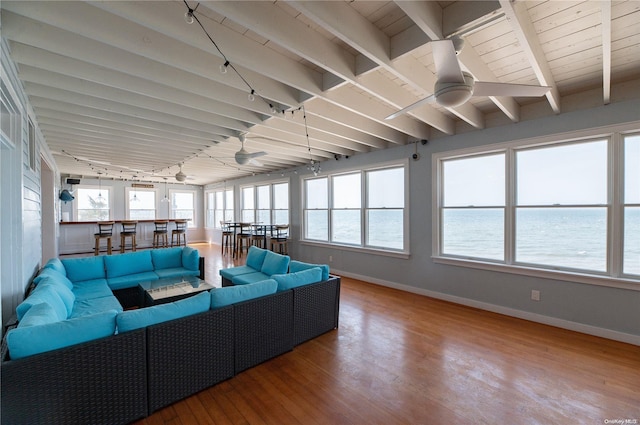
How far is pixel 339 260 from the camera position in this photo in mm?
6168

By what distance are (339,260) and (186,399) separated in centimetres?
435

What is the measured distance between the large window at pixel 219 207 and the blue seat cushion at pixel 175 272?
20.1 ft

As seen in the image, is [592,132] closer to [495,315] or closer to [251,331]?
[495,315]

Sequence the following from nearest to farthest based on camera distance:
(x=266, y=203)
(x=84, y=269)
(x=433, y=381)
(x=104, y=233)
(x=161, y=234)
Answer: (x=433, y=381) < (x=84, y=269) < (x=104, y=233) < (x=266, y=203) < (x=161, y=234)

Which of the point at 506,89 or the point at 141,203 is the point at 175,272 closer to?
the point at 506,89

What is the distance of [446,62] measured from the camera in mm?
1735

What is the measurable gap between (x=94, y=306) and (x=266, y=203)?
6033mm

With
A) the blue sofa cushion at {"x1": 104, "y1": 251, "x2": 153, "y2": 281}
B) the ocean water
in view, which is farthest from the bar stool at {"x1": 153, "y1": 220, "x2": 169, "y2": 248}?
the ocean water

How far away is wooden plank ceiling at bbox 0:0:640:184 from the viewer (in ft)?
6.05

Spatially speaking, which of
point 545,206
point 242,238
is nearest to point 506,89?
point 545,206

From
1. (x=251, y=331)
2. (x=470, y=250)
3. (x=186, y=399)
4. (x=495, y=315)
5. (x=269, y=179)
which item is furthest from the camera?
(x=269, y=179)

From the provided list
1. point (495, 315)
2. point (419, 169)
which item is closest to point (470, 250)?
point (495, 315)

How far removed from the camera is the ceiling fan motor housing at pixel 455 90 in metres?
1.86

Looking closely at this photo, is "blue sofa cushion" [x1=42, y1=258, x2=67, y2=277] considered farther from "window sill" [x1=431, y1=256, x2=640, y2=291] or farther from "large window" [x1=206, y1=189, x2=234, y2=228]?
"large window" [x1=206, y1=189, x2=234, y2=228]
